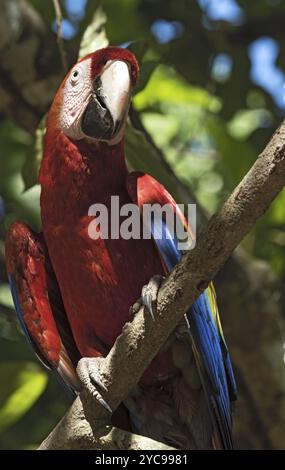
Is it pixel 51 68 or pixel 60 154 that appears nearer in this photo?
pixel 60 154

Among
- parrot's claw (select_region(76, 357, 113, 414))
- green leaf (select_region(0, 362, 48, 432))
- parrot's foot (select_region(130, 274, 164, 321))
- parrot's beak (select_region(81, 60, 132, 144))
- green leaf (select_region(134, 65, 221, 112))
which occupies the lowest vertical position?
green leaf (select_region(0, 362, 48, 432))

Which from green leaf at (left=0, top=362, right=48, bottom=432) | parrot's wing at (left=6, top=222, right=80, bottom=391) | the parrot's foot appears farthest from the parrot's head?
green leaf at (left=0, top=362, right=48, bottom=432)

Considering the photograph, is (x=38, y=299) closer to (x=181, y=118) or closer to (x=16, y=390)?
(x=16, y=390)

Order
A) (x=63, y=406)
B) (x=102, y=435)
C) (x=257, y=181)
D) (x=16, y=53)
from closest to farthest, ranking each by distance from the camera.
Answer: (x=257, y=181)
(x=102, y=435)
(x=16, y=53)
(x=63, y=406)

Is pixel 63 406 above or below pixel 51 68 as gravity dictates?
below

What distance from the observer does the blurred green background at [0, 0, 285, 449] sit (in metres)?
3.51

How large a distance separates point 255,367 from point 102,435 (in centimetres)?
129

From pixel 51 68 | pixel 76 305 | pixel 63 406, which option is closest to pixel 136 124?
pixel 51 68

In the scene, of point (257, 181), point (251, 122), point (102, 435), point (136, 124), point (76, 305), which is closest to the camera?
point (257, 181)

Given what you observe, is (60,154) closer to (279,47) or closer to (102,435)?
(102,435)

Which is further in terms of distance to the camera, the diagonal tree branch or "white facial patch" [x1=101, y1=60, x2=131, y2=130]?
"white facial patch" [x1=101, y1=60, x2=131, y2=130]

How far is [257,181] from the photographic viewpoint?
2029 mm

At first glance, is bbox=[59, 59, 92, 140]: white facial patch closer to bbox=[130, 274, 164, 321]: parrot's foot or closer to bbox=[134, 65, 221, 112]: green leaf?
bbox=[130, 274, 164, 321]: parrot's foot

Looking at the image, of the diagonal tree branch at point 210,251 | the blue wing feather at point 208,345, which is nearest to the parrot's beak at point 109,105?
the blue wing feather at point 208,345
